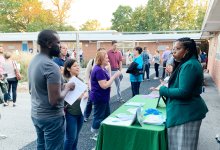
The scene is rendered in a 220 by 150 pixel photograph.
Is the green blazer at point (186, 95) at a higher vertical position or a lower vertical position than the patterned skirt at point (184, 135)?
higher

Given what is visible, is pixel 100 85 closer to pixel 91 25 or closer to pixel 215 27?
pixel 215 27

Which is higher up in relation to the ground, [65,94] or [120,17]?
[120,17]

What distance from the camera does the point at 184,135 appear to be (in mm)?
3070

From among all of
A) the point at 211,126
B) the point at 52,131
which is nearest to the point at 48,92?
the point at 52,131

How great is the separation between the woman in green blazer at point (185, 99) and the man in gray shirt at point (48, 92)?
128 centimetres

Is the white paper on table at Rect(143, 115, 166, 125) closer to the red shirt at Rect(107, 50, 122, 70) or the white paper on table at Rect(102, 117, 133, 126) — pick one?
the white paper on table at Rect(102, 117, 133, 126)

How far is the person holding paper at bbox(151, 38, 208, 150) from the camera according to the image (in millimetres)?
2940

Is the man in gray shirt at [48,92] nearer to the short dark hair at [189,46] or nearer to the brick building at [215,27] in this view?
the short dark hair at [189,46]

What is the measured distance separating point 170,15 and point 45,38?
4207 cm

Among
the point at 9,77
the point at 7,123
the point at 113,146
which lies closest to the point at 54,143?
the point at 113,146

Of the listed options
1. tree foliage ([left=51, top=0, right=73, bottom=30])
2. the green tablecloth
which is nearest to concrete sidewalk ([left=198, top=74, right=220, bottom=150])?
the green tablecloth

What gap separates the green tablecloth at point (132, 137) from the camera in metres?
3.16

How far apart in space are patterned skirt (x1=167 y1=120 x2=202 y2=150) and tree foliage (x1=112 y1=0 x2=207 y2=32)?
3830cm

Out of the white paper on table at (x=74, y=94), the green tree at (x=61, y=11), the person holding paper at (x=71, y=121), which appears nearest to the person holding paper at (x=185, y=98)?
the white paper on table at (x=74, y=94)
